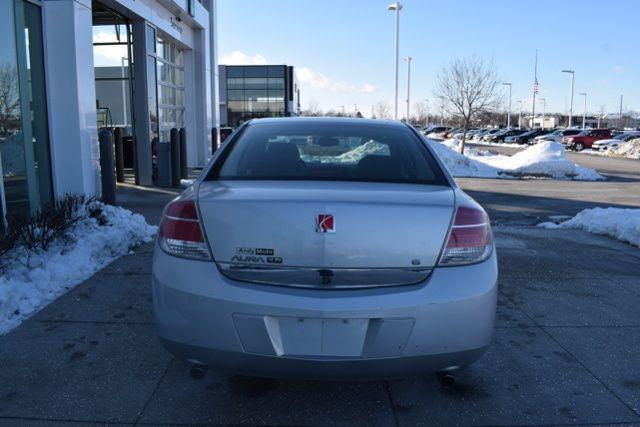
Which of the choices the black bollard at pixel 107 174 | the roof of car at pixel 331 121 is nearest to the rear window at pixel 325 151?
the roof of car at pixel 331 121

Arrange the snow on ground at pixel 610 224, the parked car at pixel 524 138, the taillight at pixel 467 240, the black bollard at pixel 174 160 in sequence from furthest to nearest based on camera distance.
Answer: the parked car at pixel 524 138, the black bollard at pixel 174 160, the snow on ground at pixel 610 224, the taillight at pixel 467 240

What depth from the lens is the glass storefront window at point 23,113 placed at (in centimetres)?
672

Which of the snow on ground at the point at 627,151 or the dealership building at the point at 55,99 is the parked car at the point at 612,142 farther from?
the dealership building at the point at 55,99

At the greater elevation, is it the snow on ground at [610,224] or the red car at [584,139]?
the red car at [584,139]

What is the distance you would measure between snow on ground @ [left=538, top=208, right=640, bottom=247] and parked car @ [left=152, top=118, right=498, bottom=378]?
5859 mm

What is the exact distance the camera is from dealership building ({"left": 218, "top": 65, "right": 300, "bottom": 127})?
2532 inches

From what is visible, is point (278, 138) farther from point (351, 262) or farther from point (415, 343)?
point (415, 343)

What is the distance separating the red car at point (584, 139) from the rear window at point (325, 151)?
47306mm

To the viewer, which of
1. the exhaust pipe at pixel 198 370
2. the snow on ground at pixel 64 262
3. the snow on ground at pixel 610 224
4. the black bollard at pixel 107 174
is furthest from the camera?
the black bollard at pixel 107 174

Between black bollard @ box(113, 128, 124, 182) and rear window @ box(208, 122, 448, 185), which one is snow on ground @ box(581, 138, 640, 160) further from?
rear window @ box(208, 122, 448, 185)

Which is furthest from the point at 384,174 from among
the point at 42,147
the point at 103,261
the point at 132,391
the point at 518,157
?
the point at 518,157

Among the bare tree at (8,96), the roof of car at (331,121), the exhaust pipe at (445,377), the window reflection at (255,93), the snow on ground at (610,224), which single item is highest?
the window reflection at (255,93)

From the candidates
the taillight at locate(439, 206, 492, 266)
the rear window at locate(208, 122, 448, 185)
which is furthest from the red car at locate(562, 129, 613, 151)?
the taillight at locate(439, 206, 492, 266)

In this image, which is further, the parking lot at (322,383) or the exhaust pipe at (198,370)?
the parking lot at (322,383)
